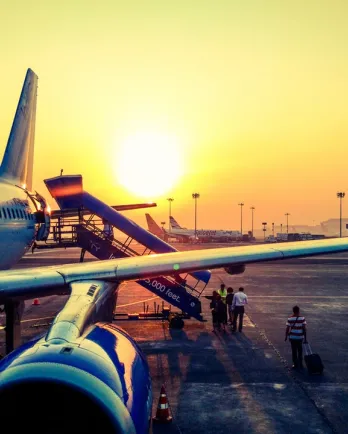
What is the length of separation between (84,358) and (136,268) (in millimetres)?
3889

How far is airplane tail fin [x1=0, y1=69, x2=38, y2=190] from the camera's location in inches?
803

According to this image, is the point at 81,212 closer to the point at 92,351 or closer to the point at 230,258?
the point at 230,258

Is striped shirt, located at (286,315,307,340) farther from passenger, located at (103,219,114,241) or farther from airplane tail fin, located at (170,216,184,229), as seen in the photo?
airplane tail fin, located at (170,216,184,229)

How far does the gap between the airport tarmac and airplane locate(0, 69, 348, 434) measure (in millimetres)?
2043

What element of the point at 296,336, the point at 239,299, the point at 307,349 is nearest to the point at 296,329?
the point at 296,336

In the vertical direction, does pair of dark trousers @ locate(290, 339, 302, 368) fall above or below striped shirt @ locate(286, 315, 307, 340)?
below

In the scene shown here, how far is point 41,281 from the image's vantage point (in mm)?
8922

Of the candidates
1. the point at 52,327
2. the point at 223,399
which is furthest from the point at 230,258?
the point at 52,327

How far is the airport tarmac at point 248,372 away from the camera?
1120 cm

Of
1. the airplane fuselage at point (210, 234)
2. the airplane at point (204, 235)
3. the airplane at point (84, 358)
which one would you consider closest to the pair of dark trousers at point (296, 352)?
the airplane at point (84, 358)

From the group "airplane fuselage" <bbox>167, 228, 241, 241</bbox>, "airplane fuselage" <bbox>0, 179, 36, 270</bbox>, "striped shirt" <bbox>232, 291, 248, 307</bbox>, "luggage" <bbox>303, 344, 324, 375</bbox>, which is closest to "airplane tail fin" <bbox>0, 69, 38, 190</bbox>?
"airplane fuselage" <bbox>0, 179, 36, 270</bbox>

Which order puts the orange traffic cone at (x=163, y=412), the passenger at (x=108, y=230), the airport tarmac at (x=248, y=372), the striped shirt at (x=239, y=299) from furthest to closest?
the passenger at (x=108, y=230), the striped shirt at (x=239, y=299), the airport tarmac at (x=248, y=372), the orange traffic cone at (x=163, y=412)

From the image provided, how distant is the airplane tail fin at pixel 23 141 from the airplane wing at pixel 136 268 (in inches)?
422

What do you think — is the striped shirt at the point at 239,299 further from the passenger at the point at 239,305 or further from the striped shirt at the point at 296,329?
the striped shirt at the point at 296,329
